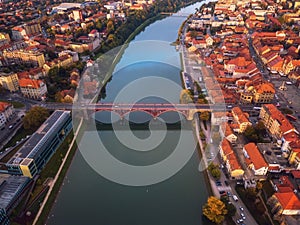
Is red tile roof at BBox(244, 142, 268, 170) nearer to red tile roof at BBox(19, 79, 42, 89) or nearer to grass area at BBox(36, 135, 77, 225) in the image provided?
grass area at BBox(36, 135, 77, 225)

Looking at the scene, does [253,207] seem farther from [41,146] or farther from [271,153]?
[41,146]

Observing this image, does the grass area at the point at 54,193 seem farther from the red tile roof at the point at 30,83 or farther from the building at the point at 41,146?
the red tile roof at the point at 30,83

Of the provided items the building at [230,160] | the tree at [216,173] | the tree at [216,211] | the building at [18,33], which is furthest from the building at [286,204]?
the building at [18,33]

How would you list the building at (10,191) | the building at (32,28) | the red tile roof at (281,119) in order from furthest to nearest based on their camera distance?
the building at (32,28), the red tile roof at (281,119), the building at (10,191)

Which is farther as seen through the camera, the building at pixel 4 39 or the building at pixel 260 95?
the building at pixel 4 39

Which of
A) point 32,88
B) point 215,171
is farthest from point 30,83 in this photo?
point 215,171

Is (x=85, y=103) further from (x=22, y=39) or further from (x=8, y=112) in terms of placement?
(x=22, y=39)
